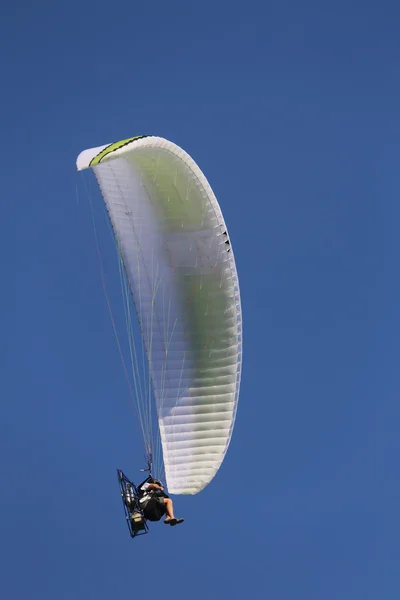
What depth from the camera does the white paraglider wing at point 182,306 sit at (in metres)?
36.8

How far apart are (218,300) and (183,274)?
1.23 m

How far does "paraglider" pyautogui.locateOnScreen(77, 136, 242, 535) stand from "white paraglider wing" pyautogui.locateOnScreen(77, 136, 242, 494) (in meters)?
0.03

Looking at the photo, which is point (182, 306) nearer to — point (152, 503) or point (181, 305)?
point (181, 305)

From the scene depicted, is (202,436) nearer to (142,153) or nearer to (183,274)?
(183,274)

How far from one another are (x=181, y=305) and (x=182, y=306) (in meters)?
0.05

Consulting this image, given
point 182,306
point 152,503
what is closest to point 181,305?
point 182,306

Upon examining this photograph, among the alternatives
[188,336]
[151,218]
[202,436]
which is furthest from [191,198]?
[202,436]

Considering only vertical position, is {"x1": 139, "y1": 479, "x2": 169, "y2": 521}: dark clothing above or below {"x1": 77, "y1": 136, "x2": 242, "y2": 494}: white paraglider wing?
below

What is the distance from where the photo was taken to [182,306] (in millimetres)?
37688

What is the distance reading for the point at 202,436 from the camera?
125ft

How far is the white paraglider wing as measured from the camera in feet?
121

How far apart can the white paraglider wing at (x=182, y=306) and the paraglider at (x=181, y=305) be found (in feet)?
0.09

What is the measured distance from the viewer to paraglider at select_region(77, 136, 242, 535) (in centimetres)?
3672

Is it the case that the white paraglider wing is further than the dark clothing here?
Yes
